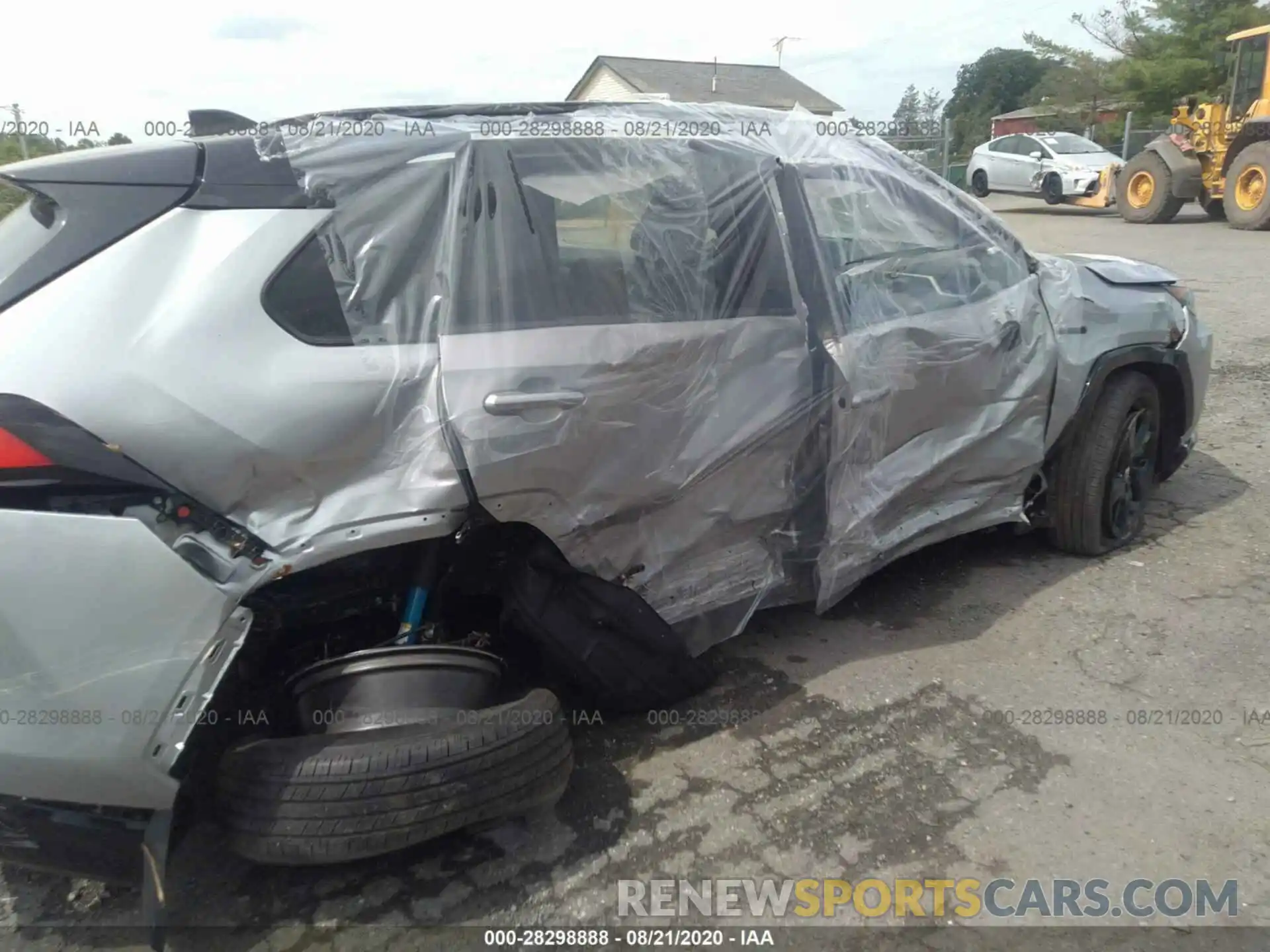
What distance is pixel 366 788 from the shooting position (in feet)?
6.81

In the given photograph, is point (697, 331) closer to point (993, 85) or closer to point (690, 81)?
point (690, 81)

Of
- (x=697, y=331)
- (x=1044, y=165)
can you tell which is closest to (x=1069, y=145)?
A: (x=1044, y=165)

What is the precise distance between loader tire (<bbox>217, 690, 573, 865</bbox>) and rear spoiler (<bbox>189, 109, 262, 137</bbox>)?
1.56m

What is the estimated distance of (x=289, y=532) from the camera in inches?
83.3

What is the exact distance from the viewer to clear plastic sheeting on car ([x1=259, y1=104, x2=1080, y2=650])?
92.8 inches

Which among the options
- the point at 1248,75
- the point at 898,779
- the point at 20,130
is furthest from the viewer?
the point at 1248,75

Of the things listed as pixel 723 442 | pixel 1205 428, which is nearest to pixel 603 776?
pixel 723 442

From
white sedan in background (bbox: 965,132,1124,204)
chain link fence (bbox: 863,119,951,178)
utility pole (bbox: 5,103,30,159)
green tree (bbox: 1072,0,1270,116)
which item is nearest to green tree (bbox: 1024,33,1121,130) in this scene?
green tree (bbox: 1072,0,1270,116)

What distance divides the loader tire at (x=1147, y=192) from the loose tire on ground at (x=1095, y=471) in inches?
572

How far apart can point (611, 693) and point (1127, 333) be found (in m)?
2.63

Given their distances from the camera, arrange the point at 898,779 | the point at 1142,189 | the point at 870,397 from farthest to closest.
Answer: the point at 1142,189 < the point at 870,397 < the point at 898,779

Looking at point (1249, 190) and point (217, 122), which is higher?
point (217, 122)

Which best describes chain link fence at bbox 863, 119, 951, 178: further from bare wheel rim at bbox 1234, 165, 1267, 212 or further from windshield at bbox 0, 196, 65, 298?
bare wheel rim at bbox 1234, 165, 1267, 212

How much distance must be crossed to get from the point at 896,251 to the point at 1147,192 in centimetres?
1609
